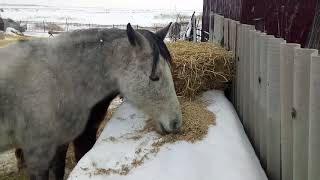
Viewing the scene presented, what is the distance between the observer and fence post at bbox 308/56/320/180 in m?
2.47

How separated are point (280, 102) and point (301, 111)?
598 millimetres

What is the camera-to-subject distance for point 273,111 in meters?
3.54

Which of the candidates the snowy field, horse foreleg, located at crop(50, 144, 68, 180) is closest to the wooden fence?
horse foreleg, located at crop(50, 144, 68, 180)

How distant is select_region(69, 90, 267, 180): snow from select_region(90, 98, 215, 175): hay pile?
0.11ft

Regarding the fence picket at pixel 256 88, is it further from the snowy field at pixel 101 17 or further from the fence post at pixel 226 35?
the snowy field at pixel 101 17

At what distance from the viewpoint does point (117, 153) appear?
3719mm

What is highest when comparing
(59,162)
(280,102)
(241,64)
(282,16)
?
(282,16)

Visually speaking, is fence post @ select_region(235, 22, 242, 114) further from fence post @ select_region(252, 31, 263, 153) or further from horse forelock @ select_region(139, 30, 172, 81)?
horse forelock @ select_region(139, 30, 172, 81)

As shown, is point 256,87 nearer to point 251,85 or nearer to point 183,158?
point 251,85

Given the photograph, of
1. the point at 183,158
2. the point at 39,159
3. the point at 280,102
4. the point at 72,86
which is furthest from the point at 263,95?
the point at 39,159

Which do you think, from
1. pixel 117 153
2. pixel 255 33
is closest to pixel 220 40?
pixel 255 33

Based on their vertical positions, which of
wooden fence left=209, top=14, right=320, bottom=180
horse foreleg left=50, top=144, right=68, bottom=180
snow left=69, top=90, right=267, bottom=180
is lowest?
horse foreleg left=50, top=144, right=68, bottom=180

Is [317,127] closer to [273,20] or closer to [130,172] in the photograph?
[130,172]

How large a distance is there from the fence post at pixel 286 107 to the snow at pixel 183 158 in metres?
0.26
